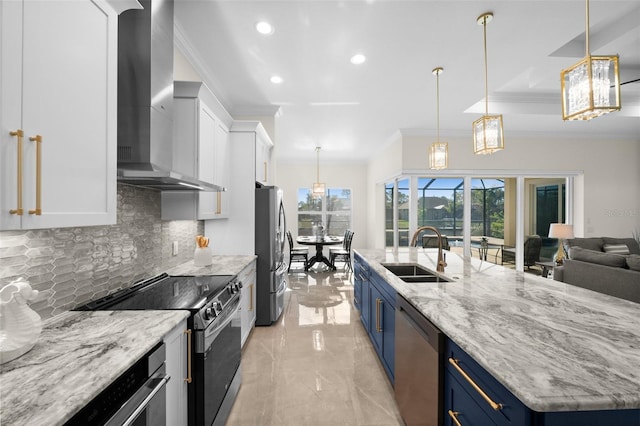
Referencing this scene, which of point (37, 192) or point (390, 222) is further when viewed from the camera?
point (390, 222)

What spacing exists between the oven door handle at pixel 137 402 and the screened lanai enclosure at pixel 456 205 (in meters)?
5.06

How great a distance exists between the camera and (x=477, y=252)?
5773mm

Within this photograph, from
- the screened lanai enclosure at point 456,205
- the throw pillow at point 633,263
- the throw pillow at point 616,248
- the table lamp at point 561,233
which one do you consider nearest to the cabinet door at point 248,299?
the screened lanai enclosure at point 456,205

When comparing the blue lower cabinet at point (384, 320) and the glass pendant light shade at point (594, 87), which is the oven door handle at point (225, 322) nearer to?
the blue lower cabinet at point (384, 320)

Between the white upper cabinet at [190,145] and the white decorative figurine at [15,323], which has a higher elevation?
the white upper cabinet at [190,145]

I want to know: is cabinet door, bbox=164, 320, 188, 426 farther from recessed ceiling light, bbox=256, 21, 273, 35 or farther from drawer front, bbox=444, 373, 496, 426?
recessed ceiling light, bbox=256, 21, 273, 35

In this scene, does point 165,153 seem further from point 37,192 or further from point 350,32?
point 350,32

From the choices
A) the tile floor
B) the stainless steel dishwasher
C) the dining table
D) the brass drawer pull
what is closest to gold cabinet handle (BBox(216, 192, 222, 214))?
the brass drawer pull

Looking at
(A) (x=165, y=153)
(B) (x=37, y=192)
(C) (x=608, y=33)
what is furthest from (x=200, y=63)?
(C) (x=608, y=33)

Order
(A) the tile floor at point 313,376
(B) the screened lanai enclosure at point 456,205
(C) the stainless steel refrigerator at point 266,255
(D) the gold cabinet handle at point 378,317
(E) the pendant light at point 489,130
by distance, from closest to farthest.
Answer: (A) the tile floor at point 313,376
(E) the pendant light at point 489,130
(D) the gold cabinet handle at point 378,317
(C) the stainless steel refrigerator at point 266,255
(B) the screened lanai enclosure at point 456,205

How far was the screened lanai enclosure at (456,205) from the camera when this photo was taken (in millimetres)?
5625

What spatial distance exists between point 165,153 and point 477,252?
5787 millimetres

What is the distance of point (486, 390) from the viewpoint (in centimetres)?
99

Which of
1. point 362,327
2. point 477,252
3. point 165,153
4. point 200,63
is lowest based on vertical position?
point 362,327
